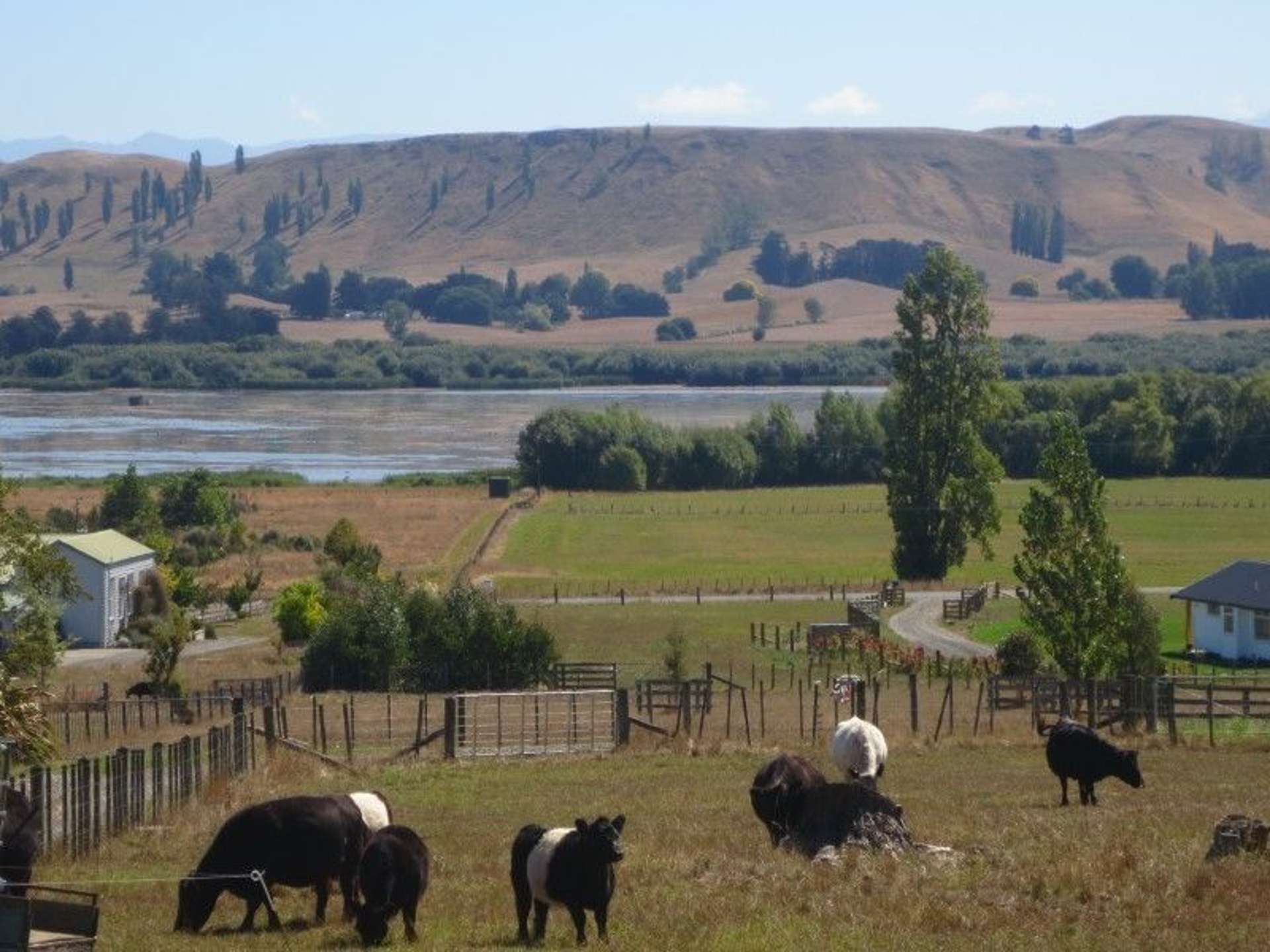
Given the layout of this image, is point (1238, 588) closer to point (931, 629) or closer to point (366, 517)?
point (931, 629)

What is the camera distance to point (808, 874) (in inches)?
695

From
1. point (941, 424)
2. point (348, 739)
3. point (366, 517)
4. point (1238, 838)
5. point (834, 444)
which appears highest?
point (941, 424)

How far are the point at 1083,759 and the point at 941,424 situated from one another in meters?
45.5

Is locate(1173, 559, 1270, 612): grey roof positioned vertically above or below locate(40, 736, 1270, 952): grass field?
below

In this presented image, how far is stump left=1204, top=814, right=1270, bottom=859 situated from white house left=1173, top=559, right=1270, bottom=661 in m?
33.9

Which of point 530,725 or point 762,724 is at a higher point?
point 762,724

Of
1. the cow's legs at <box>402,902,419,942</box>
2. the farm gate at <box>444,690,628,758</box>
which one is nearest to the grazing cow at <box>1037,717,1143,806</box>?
the farm gate at <box>444,690,628,758</box>

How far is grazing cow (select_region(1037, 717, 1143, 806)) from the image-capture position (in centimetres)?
2323

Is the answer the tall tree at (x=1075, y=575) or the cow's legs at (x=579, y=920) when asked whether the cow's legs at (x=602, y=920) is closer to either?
the cow's legs at (x=579, y=920)

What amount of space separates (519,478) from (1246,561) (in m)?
56.4

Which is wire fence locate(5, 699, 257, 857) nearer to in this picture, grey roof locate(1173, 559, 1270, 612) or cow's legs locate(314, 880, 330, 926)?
cow's legs locate(314, 880, 330, 926)

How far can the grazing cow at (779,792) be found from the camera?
65.1 ft

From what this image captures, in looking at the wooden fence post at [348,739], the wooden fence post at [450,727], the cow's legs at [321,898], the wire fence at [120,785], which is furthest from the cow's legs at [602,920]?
the wooden fence post at [450,727]

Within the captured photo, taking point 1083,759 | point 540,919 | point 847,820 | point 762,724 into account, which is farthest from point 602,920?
point 762,724
